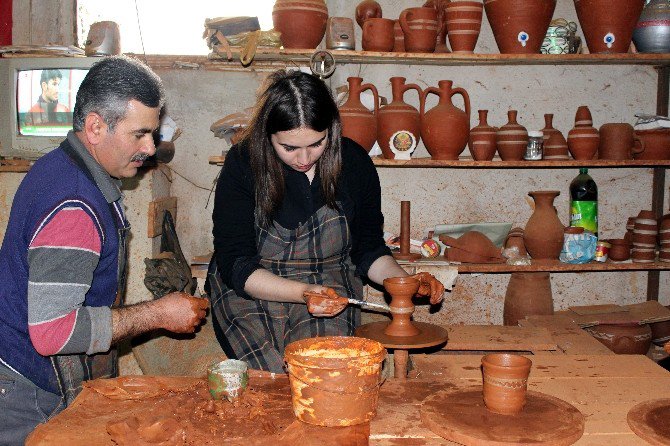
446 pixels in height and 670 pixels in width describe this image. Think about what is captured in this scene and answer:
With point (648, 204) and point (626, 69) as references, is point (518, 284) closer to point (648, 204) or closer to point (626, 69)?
point (648, 204)

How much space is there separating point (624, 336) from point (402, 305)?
2279mm

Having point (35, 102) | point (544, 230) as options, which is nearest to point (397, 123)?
point (544, 230)

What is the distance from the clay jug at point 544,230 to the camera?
427cm

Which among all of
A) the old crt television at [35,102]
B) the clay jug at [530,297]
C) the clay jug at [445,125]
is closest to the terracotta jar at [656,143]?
the clay jug at [530,297]

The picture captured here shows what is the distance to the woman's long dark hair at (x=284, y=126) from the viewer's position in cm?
272

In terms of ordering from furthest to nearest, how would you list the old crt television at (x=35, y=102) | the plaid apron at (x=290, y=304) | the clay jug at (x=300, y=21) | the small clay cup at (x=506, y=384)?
1. the clay jug at (x=300, y=21)
2. the old crt television at (x=35, y=102)
3. the plaid apron at (x=290, y=304)
4. the small clay cup at (x=506, y=384)

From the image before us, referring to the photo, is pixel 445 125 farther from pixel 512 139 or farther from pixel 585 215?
pixel 585 215

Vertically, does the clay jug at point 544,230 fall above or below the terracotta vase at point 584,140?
below

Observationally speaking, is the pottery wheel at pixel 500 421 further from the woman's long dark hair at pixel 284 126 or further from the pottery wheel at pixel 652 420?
the woman's long dark hair at pixel 284 126

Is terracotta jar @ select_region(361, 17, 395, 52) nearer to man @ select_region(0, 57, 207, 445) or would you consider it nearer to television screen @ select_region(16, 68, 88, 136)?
television screen @ select_region(16, 68, 88, 136)

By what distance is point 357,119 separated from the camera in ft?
13.4

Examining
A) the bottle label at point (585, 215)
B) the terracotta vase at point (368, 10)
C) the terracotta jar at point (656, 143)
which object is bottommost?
the bottle label at point (585, 215)

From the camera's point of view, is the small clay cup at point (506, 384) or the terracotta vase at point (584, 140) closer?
the small clay cup at point (506, 384)

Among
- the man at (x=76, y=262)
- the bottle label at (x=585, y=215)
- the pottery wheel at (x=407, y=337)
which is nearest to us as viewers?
the man at (x=76, y=262)
